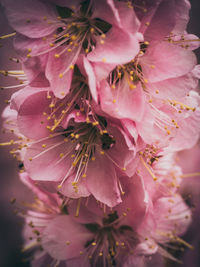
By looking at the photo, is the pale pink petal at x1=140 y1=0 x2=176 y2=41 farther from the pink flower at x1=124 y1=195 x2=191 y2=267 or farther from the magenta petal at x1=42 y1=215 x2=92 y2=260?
the magenta petal at x1=42 y1=215 x2=92 y2=260

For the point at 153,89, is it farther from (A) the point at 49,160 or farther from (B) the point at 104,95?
(A) the point at 49,160

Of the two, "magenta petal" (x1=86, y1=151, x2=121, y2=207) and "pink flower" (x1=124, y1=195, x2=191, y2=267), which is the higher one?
"magenta petal" (x1=86, y1=151, x2=121, y2=207)

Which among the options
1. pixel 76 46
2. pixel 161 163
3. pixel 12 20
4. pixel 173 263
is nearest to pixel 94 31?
pixel 76 46

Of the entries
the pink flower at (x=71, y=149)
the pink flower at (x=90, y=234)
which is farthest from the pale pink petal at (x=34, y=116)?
the pink flower at (x=90, y=234)

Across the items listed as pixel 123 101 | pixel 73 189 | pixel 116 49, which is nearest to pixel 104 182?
pixel 73 189

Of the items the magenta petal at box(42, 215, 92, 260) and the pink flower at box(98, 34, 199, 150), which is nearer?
the pink flower at box(98, 34, 199, 150)

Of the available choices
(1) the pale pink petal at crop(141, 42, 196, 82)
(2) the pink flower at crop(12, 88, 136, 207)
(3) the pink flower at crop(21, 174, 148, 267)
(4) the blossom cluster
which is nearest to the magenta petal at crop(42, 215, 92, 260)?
(3) the pink flower at crop(21, 174, 148, 267)

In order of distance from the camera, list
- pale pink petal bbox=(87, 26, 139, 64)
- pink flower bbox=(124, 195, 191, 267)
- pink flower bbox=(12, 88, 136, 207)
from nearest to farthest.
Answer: pale pink petal bbox=(87, 26, 139, 64)
pink flower bbox=(12, 88, 136, 207)
pink flower bbox=(124, 195, 191, 267)
